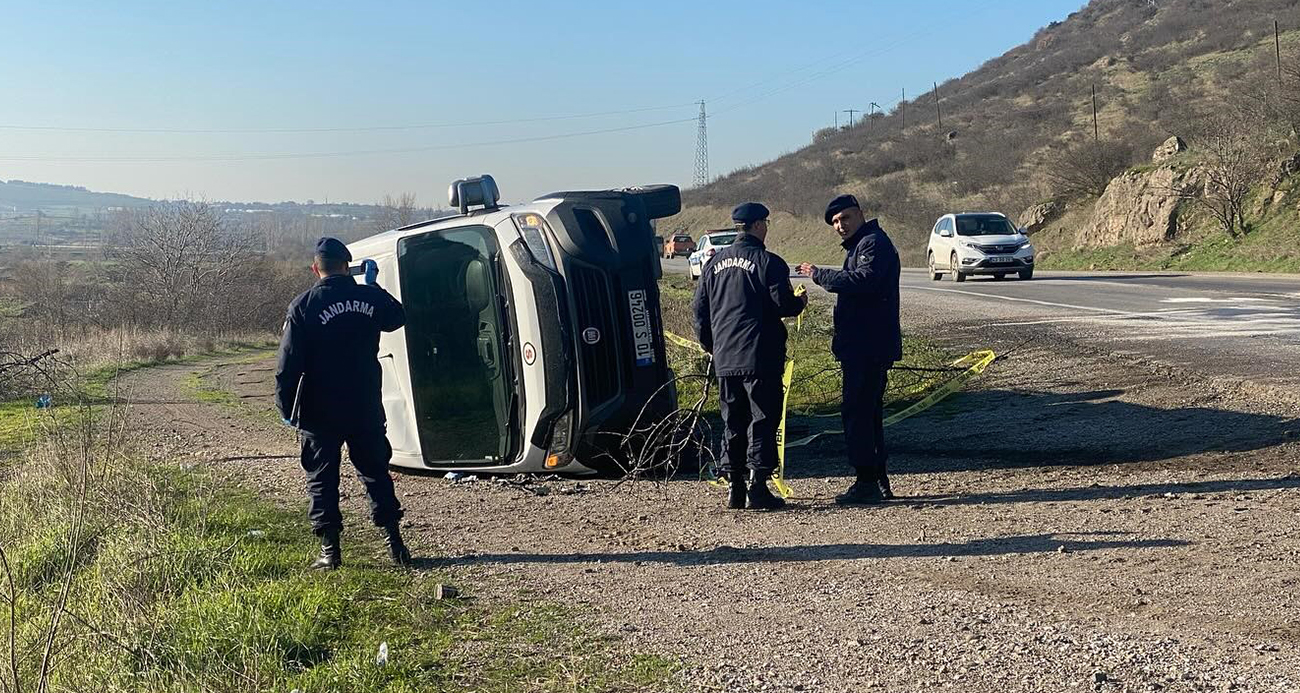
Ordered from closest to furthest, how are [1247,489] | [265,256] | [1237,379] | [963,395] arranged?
[1247,489]
[1237,379]
[963,395]
[265,256]

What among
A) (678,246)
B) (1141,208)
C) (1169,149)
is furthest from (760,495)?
(678,246)

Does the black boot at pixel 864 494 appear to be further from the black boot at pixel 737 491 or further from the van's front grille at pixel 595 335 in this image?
the van's front grille at pixel 595 335

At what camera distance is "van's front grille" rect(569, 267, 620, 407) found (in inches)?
316

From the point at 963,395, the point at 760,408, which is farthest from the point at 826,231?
the point at 760,408

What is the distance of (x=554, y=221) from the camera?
26.5 feet

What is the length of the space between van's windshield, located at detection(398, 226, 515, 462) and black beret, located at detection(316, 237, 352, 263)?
1.98m

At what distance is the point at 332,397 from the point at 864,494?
3.13 metres

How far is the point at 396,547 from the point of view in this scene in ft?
20.6

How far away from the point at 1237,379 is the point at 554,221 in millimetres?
5976

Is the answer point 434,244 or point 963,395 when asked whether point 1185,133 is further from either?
point 434,244

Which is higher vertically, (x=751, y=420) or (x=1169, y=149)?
(x=1169, y=149)

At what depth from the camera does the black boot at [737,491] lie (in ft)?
23.6

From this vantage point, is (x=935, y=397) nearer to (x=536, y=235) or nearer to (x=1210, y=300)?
(x=536, y=235)

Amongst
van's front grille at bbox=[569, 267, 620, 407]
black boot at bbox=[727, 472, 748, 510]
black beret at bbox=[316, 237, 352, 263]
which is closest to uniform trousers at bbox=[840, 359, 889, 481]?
black boot at bbox=[727, 472, 748, 510]
